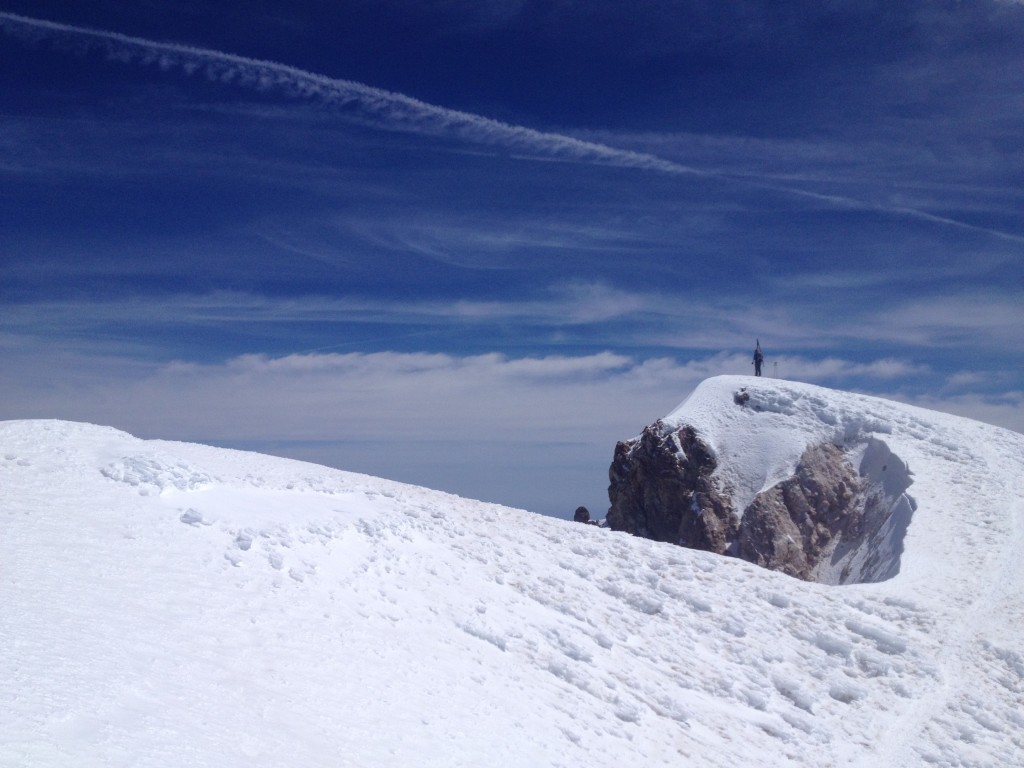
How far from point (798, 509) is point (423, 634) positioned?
22145mm

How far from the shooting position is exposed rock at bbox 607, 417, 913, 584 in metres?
28.4

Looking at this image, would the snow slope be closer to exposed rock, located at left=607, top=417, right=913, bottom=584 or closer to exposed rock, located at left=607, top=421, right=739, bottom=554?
exposed rock, located at left=607, top=417, right=913, bottom=584

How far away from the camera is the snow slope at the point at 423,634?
9172 millimetres

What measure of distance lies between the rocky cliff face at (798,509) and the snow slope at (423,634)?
4.69 meters

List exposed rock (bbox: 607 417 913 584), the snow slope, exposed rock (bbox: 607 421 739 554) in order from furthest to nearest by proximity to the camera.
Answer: exposed rock (bbox: 607 421 739 554) < exposed rock (bbox: 607 417 913 584) < the snow slope

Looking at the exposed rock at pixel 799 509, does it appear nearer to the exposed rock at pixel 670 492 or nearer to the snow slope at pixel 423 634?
the exposed rock at pixel 670 492

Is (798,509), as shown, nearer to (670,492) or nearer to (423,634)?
(670,492)

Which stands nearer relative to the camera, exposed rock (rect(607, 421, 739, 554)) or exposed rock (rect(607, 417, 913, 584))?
exposed rock (rect(607, 417, 913, 584))

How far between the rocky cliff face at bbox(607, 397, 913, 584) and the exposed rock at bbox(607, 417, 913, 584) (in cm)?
4

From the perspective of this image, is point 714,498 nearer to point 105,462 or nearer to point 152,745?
point 105,462

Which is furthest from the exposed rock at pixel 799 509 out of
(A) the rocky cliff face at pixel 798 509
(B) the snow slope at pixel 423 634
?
(B) the snow slope at pixel 423 634

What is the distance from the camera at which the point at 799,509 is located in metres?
31.6

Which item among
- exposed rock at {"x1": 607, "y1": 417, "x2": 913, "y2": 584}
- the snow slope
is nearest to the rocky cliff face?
exposed rock at {"x1": 607, "y1": 417, "x2": 913, "y2": 584}

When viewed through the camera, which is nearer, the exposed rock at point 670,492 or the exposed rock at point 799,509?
the exposed rock at point 799,509
